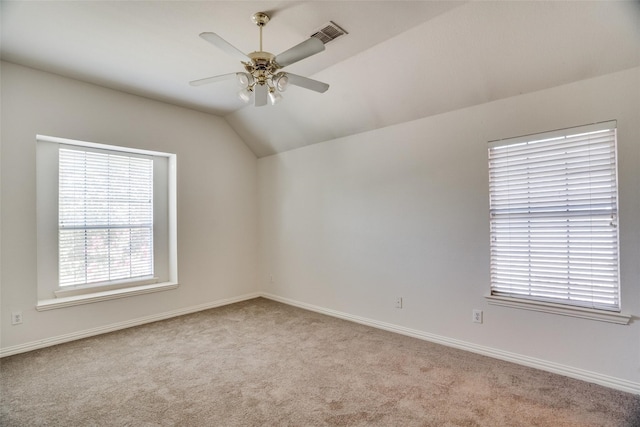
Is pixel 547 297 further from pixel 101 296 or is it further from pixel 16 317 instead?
pixel 16 317

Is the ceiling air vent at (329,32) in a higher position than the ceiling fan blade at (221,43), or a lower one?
higher

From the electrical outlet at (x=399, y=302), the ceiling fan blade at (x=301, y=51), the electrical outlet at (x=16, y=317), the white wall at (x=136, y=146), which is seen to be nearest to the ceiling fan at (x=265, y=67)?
the ceiling fan blade at (x=301, y=51)

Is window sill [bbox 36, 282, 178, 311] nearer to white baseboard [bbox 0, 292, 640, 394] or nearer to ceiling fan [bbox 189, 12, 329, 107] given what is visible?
→ white baseboard [bbox 0, 292, 640, 394]

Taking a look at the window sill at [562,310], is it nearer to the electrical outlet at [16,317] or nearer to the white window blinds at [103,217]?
the white window blinds at [103,217]

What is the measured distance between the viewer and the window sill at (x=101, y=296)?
3189 mm

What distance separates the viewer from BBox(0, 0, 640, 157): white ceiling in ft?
7.08

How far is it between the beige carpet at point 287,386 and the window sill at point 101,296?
430mm

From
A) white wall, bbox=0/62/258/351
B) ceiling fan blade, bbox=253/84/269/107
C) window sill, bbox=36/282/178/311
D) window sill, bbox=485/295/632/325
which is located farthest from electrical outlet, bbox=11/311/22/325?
window sill, bbox=485/295/632/325

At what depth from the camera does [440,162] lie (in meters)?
3.13

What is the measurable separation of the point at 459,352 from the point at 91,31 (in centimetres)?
425

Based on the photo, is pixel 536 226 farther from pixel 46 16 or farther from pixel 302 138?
pixel 46 16

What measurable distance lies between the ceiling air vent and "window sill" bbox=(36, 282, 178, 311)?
3.50 meters

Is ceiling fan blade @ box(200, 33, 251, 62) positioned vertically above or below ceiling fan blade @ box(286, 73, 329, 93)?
above

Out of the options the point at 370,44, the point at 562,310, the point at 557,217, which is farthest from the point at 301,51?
the point at 562,310
